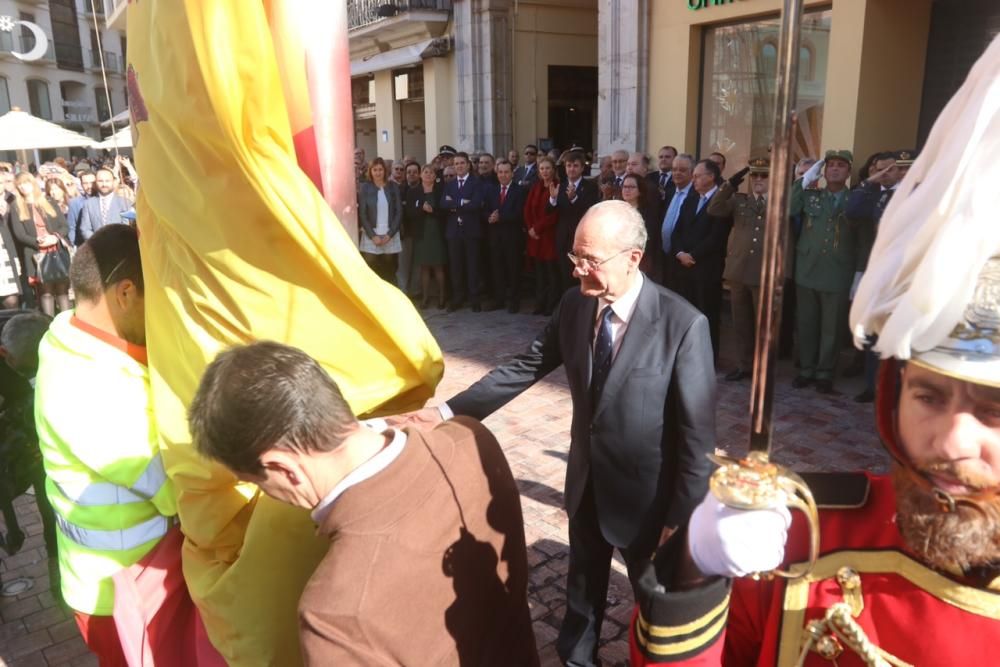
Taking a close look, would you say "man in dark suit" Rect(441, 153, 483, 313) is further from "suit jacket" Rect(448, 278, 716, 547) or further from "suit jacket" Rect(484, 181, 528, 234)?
"suit jacket" Rect(448, 278, 716, 547)

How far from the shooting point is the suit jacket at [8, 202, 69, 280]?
929 centimetres

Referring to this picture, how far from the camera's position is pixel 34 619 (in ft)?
12.7

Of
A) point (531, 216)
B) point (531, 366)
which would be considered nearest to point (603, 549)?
point (531, 366)

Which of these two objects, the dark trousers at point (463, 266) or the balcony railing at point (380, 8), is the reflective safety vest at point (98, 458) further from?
the balcony railing at point (380, 8)

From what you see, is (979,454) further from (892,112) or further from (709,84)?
(709,84)

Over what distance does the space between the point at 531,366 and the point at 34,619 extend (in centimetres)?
288

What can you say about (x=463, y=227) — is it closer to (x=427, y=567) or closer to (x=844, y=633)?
(x=427, y=567)

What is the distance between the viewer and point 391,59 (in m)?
17.5

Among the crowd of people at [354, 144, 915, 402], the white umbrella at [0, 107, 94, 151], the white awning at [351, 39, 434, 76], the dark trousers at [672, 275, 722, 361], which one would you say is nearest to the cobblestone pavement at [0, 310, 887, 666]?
the dark trousers at [672, 275, 722, 361]

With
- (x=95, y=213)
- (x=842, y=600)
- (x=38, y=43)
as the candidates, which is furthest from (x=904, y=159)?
(x=38, y=43)

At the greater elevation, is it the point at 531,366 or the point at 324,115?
the point at 324,115

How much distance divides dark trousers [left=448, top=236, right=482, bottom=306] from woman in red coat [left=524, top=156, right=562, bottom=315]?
2.80ft

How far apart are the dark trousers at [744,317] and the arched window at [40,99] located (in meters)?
38.9

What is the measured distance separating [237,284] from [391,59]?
16788 millimetres
